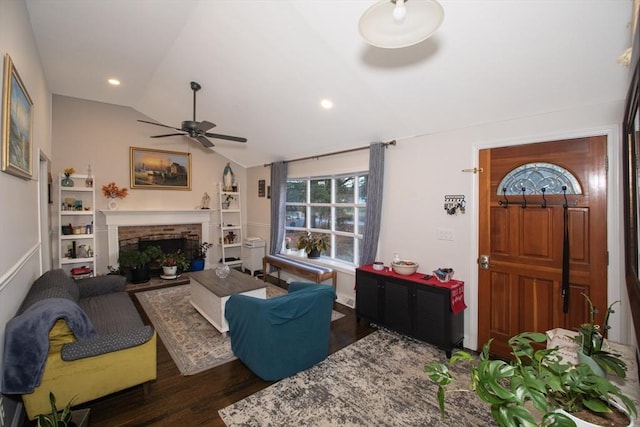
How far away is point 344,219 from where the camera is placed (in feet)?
Answer: 15.2

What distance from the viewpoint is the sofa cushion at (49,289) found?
86.4 inches

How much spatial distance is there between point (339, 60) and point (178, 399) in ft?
10.6

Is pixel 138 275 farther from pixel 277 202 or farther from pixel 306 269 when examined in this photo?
pixel 306 269

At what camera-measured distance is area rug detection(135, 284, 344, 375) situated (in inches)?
109

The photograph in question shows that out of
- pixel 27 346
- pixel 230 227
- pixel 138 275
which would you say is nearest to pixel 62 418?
pixel 27 346

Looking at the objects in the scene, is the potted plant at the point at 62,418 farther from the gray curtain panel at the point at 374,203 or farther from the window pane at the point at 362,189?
the window pane at the point at 362,189

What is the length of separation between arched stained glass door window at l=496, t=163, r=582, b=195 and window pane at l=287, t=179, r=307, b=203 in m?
3.37

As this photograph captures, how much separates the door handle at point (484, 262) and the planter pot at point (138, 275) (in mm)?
5549

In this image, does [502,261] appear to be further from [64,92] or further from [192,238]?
[64,92]

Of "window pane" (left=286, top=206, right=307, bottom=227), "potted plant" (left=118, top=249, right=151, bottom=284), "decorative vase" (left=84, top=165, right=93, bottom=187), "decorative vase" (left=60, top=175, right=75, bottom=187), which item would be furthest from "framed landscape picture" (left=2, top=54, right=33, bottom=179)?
"window pane" (left=286, top=206, right=307, bottom=227)

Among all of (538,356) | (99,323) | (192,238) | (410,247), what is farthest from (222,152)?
(538,356)

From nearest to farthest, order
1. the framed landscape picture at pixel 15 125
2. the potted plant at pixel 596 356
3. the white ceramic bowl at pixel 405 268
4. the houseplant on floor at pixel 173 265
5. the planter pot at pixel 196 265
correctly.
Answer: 1. the potted plant at pixel 596 356
2. the framed landscape picture at pixel 15 125
3. the white ceramic bowl at pixel 405 268
4. the houseplant on floor at pixel 173 265
5. the planter pot at pixel 196 265

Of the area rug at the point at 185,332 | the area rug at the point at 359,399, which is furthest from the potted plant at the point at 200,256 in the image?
the area rug at the point at 359,399

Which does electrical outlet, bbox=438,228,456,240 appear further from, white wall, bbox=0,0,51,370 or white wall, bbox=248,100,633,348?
Result: white wall, bbox=0,0,51,370
